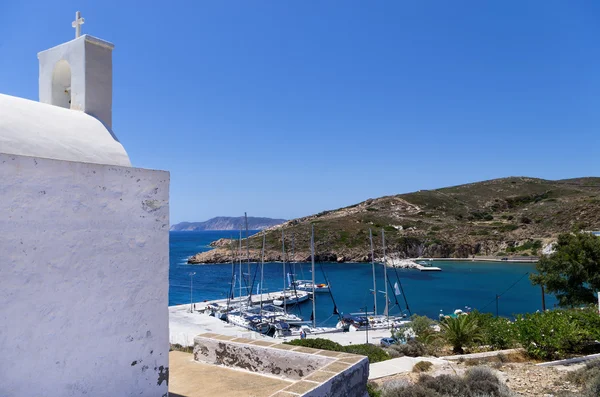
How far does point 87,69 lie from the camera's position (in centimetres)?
525

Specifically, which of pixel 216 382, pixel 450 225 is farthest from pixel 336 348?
pixel 450 225

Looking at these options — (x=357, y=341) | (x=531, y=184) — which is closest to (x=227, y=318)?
(x=357, y=341)

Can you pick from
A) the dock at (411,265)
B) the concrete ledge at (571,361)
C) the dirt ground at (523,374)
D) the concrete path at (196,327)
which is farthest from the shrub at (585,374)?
the dock at (411,265)

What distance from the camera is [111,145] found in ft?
16.3

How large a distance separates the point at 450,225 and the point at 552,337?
7243cm

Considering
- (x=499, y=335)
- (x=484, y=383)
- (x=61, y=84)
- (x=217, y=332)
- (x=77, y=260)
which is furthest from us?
(x=217, y=332)

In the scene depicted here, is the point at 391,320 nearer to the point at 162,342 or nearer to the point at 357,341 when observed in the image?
the point at 357,341

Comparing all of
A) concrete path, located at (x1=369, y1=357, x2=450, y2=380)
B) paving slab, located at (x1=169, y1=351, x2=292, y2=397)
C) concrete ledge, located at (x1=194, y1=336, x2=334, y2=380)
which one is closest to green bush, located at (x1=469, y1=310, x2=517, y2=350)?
concrete path, located at (x1=369, y1=357, x2=450, y2=380)

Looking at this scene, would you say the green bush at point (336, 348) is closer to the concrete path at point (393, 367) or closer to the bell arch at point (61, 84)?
the concrete path at point (393, 367)

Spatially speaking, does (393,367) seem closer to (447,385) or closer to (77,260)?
(447,385)

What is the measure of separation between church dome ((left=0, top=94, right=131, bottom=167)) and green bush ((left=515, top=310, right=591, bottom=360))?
36.5ft

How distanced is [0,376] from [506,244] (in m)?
77.0

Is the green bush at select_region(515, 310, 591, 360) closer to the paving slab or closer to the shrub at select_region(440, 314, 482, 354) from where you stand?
the shrub at select_region(440, 314, 482, 354)

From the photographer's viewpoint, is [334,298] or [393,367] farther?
[334,298]
